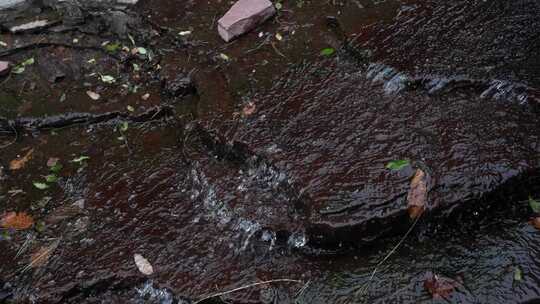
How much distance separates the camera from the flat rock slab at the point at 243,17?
4145 millimetres

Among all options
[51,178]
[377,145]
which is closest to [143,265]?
[51,178]

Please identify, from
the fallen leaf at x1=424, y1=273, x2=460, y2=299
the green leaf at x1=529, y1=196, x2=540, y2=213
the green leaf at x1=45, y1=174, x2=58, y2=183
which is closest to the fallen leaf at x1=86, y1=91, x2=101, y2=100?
the green leaf at x1=45, y1=174, x2=58, y2=183

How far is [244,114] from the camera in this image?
3566 mm

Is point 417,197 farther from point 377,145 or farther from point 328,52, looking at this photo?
point 328,52

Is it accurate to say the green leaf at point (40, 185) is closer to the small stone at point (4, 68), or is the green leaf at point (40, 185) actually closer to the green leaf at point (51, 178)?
the green leaf at point (51, 178)

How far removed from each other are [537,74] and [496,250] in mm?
1303

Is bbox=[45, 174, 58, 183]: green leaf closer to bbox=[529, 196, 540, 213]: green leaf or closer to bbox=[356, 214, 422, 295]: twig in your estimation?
bbox=[356, 214, 422, 295]: twig

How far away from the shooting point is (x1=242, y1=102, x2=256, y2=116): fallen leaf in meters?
3.56

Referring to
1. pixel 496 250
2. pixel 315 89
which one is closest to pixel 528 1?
pixel 315 89

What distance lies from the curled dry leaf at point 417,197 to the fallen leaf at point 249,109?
1.28 metres

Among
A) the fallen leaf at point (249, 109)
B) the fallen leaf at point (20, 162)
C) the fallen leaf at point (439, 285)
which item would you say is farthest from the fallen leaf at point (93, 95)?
the fallen leaf at point (439, 285)

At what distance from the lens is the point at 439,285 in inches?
101

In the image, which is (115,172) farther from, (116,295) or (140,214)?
(116,295)

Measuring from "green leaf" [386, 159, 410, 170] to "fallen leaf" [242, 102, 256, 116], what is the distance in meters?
1.10
